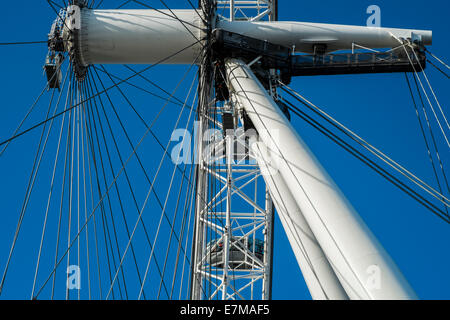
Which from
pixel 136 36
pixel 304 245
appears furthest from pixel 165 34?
pixel 304 245

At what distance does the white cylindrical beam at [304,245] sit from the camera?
1312 centimetres

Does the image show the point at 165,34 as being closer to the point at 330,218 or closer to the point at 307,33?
the point at 307,33

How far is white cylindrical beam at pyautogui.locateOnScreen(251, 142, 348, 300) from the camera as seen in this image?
43.0 feet

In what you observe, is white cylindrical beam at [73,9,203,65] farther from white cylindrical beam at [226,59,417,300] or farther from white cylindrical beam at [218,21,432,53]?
white cylindrical beam at [226,59,417,300]

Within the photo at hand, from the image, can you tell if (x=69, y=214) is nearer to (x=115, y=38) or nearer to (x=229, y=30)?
(x=115, y=38)

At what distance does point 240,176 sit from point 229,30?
48.3 ft

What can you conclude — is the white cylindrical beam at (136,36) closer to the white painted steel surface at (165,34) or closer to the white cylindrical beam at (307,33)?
the white painted steel surface at (165,34)

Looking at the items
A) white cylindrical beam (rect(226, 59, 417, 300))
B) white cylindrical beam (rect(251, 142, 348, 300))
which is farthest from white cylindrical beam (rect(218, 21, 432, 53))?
white cylindrical beam (rect(226, 59, 417, 300))

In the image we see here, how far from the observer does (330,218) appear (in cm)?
1116

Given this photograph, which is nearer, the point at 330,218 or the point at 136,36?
the point at 330,218

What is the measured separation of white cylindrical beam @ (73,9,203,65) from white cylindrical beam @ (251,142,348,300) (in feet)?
11.4

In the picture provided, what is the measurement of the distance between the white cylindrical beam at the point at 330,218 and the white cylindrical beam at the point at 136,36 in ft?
11.4

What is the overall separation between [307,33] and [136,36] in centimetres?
440
